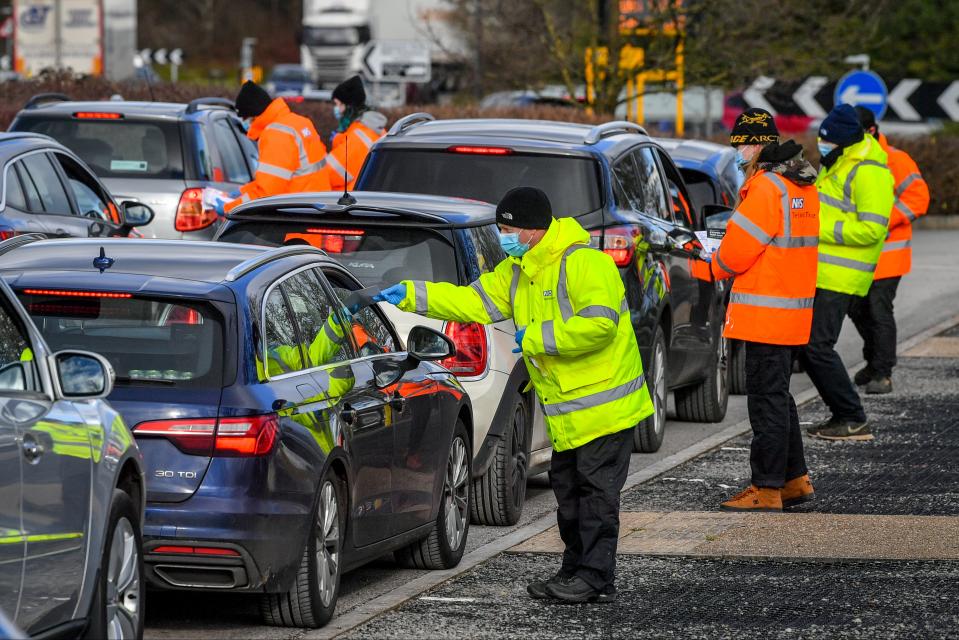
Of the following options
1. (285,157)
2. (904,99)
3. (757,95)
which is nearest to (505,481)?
(285,157)

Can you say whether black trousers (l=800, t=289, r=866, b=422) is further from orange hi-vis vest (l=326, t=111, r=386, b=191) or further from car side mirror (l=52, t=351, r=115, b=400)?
car side mirror (l=52, t=351, r=115, b=400)

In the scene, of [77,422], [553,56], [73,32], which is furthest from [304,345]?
[73,32]

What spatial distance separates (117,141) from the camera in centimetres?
1606

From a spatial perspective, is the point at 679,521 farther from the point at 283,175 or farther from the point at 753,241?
the point at 283,175

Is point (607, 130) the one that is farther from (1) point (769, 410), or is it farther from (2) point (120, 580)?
(2) point (120, 580)

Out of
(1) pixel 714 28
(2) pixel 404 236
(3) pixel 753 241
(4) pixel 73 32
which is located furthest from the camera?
(4) pixel 73 32

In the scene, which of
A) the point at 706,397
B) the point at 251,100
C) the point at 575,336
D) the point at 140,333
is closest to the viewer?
the point at 140,333

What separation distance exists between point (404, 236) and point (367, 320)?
98 cm

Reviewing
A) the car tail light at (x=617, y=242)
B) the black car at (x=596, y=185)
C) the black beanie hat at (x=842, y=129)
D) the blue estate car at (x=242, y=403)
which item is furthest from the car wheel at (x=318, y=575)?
the black beanie hat at (x=842, y=129)

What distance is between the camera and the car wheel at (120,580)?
19.6ft

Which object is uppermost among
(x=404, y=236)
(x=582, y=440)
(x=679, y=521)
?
(x=404, y=236)

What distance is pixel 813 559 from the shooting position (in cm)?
878

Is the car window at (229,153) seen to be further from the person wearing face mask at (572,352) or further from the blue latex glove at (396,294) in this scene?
the person wearing face mask at (572,352)

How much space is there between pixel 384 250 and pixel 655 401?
11.7ft
